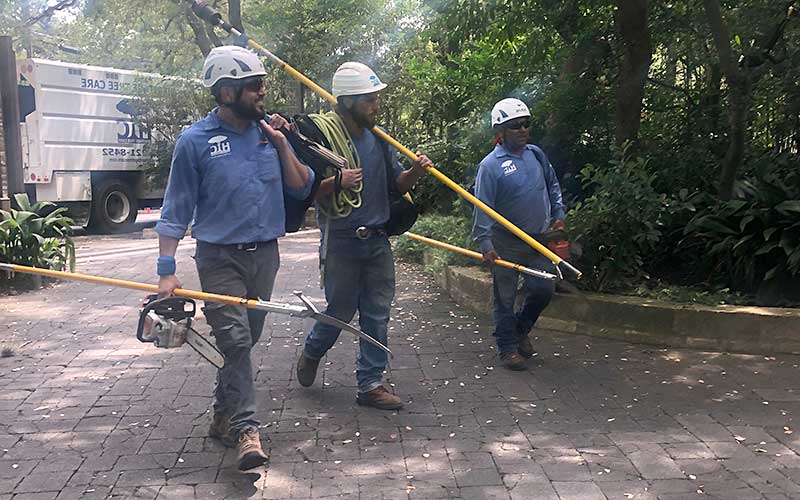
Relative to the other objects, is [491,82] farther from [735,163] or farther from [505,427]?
[505,427]

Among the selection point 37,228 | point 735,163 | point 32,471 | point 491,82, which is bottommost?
point 32,471

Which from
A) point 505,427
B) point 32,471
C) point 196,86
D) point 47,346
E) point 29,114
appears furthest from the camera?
point 196,86

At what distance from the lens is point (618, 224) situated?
6.20 meters

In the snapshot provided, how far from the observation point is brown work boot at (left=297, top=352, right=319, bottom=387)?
495 cm

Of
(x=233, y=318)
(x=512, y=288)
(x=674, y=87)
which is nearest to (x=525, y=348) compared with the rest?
(x=512, y=288)

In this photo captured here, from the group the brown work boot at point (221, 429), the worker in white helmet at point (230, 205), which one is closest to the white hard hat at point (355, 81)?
the worker in white helmet at point (230, 205)

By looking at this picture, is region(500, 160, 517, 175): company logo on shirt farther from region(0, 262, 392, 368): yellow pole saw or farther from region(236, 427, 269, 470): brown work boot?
region(236, 427, 269, 470): brown work boot

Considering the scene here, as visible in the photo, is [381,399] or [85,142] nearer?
[381,399]

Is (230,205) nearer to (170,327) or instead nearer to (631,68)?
(170,327)

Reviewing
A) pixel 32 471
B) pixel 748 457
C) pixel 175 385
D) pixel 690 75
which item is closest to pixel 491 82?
pixel 690 75

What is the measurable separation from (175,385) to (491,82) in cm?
495

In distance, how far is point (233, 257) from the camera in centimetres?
393

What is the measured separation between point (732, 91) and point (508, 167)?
247 cm

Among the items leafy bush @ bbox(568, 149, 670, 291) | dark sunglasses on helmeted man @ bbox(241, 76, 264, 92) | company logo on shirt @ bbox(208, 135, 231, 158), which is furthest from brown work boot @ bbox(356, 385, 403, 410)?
leafy bush @ bbox(568, 149, 670, 291)
